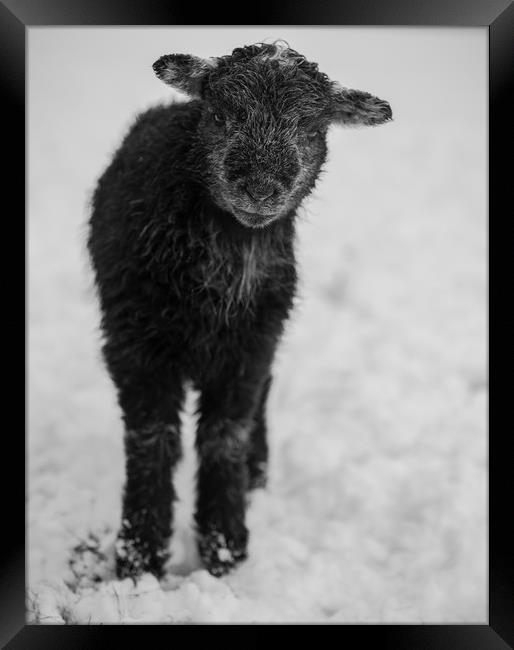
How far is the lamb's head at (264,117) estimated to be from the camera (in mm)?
3934

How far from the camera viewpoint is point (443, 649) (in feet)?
13.0

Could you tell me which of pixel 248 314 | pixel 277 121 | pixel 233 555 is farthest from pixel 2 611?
pixel 277 121

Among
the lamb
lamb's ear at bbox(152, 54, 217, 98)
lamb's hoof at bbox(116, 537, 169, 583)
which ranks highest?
lamb's ear at bbox(152, 54, 217, 98)

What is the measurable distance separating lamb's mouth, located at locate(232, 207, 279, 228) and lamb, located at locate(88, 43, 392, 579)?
0.03ft

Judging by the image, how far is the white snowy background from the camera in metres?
4.82

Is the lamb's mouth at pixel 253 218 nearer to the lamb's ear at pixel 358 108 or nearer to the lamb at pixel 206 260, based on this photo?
the lamb at pixel 206 260

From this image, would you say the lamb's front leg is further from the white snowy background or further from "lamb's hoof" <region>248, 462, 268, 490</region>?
"lamb's hoof" <region>248, 462, 268, 490</region>

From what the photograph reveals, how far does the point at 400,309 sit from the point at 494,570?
4.82 meters

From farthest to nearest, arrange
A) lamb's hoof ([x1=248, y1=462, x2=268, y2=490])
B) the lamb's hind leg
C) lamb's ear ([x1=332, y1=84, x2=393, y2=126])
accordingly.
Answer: lamb's hoof ([x1=248, y1=462, x2=268, y2=490]) < the lamb's hind leg < lamb's ear ([x1=332, y1=84, x2=393, y2=126])

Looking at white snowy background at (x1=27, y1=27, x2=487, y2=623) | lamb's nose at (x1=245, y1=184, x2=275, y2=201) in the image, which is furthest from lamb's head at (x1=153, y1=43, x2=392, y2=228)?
white snowy background at (x1=27, y1=27, x2=487, y2=623)

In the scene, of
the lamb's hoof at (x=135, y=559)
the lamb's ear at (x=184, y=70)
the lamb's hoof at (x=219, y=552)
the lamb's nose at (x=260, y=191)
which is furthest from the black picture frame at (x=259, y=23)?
the lamb's hoof at (x=219, y=552)

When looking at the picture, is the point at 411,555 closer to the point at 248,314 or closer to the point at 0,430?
the point at 248,314

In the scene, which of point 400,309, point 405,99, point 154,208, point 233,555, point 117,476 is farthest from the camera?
point 405,99

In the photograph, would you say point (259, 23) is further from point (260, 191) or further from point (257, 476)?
point (257, 476)
